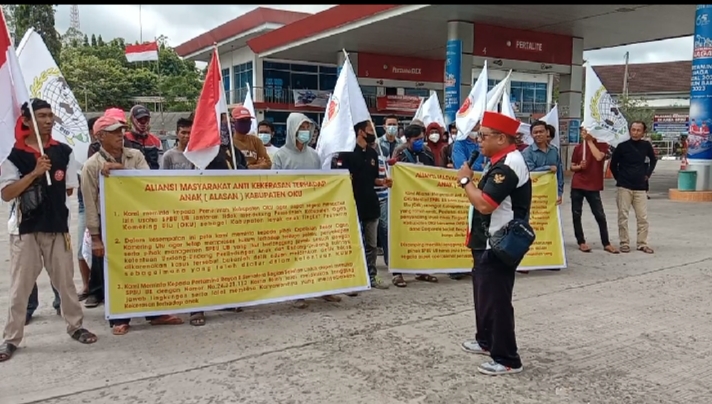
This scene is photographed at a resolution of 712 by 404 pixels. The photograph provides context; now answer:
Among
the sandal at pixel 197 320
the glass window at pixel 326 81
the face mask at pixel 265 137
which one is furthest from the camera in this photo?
the glass window at pixel 326 81

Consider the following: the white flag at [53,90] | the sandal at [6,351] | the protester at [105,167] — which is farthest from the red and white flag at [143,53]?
the sandal at [6,351]

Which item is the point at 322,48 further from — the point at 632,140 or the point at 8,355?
the point at 8,355

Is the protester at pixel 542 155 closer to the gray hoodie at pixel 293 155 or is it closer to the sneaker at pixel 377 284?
the sneaker at pixel 377 284

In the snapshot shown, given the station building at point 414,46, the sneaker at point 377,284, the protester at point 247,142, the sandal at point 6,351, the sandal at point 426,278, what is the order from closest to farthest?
the sandal at point 6,351
the protester at point 247,142
the sneaker at point 377,284
the sandal at point 426,278
the station building at point 414,46

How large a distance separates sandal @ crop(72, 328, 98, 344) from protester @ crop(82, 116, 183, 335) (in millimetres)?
198

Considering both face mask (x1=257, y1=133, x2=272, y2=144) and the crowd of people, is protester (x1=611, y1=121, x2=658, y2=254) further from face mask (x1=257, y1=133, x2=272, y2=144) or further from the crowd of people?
face mask (x1=257, y1=133, x2=272, y2=144)

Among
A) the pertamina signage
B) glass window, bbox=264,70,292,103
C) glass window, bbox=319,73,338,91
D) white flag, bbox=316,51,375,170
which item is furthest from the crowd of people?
glass window, bbox=319,73,338,91

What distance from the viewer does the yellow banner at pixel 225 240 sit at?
4684mm

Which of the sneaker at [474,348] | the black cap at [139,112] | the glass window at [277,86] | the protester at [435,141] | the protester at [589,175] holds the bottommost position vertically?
the sneaker at [474,348]

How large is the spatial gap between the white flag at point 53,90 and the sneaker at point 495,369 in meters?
4.20

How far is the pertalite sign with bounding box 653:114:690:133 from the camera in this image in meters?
55.8

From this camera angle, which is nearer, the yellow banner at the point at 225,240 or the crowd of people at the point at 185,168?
the crowd of people at the point at 185,168

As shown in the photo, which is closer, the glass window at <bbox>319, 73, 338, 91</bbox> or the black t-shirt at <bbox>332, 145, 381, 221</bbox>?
the black t-shirt at <bbox>332, 145, 381, 221</bbox>

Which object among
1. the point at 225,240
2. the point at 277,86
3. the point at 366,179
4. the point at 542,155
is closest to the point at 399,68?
the point at 277,86
